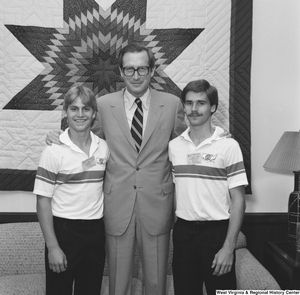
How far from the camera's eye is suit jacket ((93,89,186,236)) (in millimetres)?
1532

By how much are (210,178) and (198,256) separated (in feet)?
1.00

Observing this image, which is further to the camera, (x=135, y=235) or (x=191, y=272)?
(x=135, y=235)

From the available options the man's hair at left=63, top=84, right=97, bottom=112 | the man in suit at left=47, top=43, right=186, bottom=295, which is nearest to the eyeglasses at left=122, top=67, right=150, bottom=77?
the man in suit at left=47, top=43, right=186, bottom=295

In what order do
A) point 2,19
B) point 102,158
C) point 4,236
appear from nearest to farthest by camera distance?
point 102,158
point 4,236
point 2,19

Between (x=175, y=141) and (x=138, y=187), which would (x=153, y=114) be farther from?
(x=138, y=187)

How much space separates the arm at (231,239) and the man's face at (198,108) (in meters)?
0.30

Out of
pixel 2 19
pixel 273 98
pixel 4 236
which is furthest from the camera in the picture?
pixel 273 98

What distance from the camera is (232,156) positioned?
4.52 ft

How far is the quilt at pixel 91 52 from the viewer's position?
209 cm

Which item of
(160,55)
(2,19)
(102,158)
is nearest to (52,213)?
(102,158)

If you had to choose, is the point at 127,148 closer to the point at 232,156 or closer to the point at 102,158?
the point at 102,158

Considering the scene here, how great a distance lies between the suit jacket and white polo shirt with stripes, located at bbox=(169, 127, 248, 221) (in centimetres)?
14

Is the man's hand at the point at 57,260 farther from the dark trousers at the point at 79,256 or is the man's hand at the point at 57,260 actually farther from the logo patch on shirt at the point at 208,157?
the logo patch on shirt at the point at 208,157

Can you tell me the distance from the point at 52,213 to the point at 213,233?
0.62 metres
